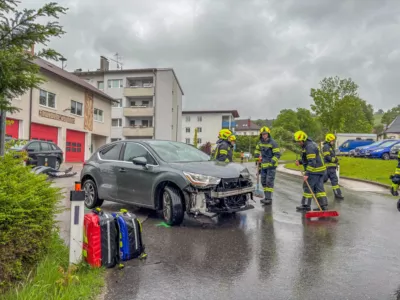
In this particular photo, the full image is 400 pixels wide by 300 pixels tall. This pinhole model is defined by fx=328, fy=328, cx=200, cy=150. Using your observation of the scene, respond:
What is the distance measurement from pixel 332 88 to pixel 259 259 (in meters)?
40.4

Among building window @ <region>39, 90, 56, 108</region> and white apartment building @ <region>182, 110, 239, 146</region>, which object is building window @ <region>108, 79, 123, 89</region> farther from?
white apartment building @ <region>182, 110, 239, 146</region>

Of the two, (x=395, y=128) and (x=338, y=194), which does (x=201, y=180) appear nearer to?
(x=338, y=194)

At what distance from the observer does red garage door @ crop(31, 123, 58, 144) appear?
2218 cm

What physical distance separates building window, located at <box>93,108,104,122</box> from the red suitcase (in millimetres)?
28519


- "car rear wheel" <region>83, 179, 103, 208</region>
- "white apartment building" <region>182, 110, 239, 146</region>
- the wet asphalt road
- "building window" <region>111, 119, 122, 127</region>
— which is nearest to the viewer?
the wet asphalt road

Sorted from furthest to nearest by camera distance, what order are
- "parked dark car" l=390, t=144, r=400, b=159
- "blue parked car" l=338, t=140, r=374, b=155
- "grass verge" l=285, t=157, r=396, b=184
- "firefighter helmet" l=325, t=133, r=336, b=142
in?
"blue parked car" l=338, t=140, r=374, b=155 → "parked dark car" l=390, t=144, r=400, b=159 → "grass verge" l=285, t=157, r=396, b=184 → "firefighter helmet" l=325, t=133, r=336, b=142

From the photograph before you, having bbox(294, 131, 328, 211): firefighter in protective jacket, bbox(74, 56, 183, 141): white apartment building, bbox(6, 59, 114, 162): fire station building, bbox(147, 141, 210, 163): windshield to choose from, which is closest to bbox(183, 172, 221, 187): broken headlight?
bbox(147, 141, 210, 163): windshield

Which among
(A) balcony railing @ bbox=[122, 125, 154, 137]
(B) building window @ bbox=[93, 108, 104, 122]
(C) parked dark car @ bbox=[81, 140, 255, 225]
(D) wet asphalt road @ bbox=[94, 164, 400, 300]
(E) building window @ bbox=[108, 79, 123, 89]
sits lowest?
(D) wet asphalt road @ bbox=[94, 164, 400, 300]

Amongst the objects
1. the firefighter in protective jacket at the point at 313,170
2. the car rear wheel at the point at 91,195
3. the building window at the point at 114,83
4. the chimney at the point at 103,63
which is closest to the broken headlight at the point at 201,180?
the car rear wheel at the point at 91,195

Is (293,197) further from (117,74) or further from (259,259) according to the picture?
(117,74)

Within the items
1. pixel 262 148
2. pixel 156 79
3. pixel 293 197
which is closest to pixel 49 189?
pixel 262 148

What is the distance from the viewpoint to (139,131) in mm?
41719

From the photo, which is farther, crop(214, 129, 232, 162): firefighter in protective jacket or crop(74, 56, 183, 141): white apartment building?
crop(74, 56, 183, 141): white apartment building

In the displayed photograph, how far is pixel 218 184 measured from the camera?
18.7ft
